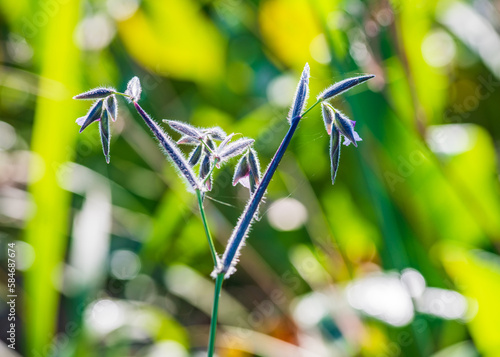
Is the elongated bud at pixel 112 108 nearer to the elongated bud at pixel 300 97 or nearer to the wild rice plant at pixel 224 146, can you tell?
the wild rice plant at pixel 224 146

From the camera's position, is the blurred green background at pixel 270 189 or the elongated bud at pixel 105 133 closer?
the elongated bud at pixel 105 133

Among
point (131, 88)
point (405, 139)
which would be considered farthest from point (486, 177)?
point (131, 88)

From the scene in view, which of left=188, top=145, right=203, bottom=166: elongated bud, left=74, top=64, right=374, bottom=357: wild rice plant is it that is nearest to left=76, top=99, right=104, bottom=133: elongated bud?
left=74, top=64, right=374, bottom=357: wild rice plant

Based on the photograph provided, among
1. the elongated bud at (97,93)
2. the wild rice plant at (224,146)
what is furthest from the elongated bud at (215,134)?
the elongated bud at (97,93)

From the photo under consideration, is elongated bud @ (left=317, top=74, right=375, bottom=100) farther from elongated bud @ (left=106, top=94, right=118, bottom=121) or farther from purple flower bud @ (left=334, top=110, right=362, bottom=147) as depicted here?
elongated bud @ (left=106, top=94, right=118, bottom=121)

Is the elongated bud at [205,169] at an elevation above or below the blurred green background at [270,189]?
below

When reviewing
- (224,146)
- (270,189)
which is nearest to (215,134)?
(224,146)

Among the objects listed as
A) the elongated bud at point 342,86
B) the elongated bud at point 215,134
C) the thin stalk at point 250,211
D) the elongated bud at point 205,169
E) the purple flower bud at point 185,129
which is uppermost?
the elongated bud at point 342,86
